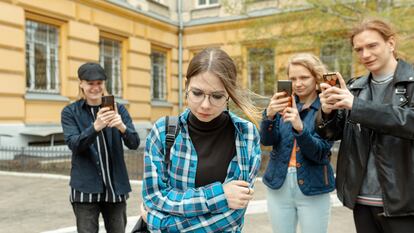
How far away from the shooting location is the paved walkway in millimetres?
4977

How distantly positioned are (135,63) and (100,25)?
90.9 inches

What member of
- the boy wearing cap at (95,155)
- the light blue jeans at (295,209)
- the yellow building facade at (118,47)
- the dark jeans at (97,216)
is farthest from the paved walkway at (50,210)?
the yellow building facade at (118,47)

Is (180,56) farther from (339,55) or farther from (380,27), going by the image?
(380,27)

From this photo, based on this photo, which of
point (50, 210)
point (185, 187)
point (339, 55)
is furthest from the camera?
point (339, 55)

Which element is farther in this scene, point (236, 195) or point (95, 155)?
point (95, 155)

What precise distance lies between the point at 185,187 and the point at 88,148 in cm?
161

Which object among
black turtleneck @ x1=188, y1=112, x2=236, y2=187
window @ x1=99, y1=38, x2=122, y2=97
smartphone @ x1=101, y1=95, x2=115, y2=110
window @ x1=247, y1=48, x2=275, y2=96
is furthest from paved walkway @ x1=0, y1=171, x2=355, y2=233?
window @ x1=99, y1=38, x2=122, y2=97

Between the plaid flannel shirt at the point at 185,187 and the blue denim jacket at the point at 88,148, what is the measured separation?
1367 millimetres

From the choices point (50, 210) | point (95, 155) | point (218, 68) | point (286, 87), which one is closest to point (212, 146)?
point (218, 68)

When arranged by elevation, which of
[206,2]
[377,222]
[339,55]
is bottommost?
[377,222]

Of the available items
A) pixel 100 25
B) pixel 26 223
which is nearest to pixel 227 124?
pixel 26 223

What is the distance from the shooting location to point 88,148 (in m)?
3.19

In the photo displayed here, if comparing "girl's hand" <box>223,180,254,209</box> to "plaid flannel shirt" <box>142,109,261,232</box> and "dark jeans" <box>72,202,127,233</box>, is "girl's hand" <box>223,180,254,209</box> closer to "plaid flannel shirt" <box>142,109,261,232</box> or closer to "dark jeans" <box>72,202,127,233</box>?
"plaid flannel shirt" <box>142,109,261,232</box>

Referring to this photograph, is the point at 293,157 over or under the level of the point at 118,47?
under
